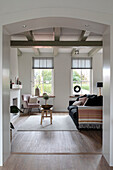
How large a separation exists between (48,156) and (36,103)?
18.5ft

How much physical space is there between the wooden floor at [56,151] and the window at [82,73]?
15.9 feet

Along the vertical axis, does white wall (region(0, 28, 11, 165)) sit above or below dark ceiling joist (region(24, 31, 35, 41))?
below

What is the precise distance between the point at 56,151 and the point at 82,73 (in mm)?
6646

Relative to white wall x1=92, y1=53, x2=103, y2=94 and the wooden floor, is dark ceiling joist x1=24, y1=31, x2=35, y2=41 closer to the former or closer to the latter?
the wooden floor

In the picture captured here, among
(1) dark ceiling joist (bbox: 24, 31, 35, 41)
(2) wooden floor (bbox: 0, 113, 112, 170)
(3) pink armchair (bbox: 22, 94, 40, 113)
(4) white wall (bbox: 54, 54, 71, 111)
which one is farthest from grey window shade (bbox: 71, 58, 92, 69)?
(2) wooden floor (bbox: 0, 113, 112, 170)

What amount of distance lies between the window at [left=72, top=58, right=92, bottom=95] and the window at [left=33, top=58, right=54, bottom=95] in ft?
4.09

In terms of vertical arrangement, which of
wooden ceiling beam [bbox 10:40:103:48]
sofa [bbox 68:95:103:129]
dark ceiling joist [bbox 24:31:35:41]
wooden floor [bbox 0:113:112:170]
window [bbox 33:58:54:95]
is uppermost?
dark ceiling joist [bbox 24:31:35:41]

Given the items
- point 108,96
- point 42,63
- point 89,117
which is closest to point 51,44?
point 89,117

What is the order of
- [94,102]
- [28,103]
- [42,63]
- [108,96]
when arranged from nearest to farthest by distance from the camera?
[108,96]
[94,102]
[28,103]
[42,63]

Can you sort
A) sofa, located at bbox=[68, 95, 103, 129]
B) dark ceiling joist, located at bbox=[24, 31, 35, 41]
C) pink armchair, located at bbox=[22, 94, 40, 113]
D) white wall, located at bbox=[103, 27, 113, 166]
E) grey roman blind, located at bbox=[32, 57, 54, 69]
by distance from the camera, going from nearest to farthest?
1. white wall, located at bbox=[103, 27, 113, 166]
2. dark ceiling joist, located at bbox=[24, 31, 35, 41]
3. sofa, located at bbox=[68, 95, 103, 129]
4. pink armchair, located at bbox=[22, 94, 40, 113]
5. grey roman blind, located at bbox=[32, 57, 54, 69]

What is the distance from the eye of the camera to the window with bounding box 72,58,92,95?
9.84 m

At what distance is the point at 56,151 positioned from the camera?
148 inches

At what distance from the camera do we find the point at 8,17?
311 centimetres

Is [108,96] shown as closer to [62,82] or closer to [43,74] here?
[62,82]
